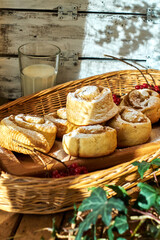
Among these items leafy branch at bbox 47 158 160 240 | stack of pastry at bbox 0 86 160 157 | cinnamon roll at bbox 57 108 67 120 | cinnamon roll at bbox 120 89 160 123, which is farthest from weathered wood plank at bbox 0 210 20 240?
cinnamon roll at bbox 120 89 160 123

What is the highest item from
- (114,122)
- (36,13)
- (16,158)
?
(36,13)

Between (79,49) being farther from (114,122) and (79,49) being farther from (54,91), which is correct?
(114,122)

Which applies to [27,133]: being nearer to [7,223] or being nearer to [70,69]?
[7,223]

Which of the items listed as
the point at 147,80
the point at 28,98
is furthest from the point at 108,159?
the point at 147,80

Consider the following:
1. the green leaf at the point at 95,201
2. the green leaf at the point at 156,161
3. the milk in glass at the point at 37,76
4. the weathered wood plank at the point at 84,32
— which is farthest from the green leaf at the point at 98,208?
the weathered wood plank at the point at 84,32

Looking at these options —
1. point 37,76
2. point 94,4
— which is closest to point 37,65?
point 37,76

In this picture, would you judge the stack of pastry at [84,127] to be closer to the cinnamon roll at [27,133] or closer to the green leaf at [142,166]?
the cinnamon roll at [27,133]

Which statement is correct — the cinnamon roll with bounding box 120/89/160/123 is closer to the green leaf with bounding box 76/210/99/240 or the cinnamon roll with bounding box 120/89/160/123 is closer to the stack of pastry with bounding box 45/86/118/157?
the stack of pastry with bounding box 45/86/118/157
